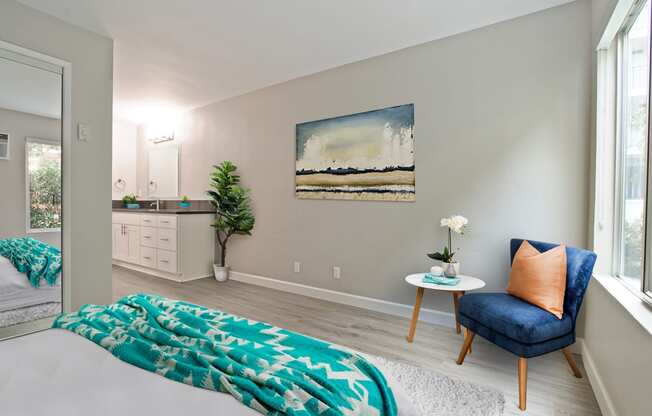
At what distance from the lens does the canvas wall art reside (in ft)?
10.8

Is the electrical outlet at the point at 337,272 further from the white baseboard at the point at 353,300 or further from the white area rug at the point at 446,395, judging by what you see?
the white area rug at the point at 446,395

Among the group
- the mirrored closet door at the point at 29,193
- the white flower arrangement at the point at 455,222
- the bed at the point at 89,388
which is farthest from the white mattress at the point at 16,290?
the white flower arrangement at the point at 455,222

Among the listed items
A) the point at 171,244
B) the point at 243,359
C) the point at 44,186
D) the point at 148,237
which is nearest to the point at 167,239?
the point at 171,244

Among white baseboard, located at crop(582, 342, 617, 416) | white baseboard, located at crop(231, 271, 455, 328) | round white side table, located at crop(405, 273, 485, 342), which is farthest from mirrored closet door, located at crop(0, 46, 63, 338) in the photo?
white baseboard, located at crop(582, 342, 617, 416)

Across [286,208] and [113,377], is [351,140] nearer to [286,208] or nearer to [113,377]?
[286,208]

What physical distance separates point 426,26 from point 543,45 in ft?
2.98

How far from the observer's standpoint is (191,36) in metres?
3.07

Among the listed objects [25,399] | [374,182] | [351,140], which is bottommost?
[25,399]

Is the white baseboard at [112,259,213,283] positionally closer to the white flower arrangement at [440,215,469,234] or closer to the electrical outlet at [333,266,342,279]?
the electrical outlet at [333,266,342,279]

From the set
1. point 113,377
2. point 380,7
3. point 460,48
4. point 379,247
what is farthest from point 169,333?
point 460,48

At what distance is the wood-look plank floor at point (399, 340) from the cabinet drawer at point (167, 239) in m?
0.53

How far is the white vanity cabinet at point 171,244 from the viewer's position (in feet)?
15.4

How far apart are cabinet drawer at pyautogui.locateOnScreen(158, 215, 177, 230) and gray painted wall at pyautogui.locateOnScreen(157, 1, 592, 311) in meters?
1.36

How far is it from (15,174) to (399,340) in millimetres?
3216
